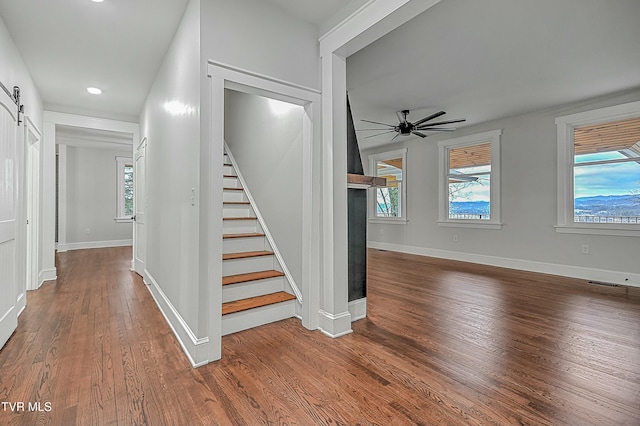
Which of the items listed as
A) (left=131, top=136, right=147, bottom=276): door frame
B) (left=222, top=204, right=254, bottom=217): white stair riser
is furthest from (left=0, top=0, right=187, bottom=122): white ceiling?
(left=222, top=204, right=254, bottom=217): white stair riser

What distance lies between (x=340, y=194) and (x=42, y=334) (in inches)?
105

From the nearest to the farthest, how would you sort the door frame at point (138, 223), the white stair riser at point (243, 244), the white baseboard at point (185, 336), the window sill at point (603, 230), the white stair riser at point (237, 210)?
the white baseboard at point (185, 336) < the white stair riser at point (243, 244) < the white stair riser at point (237, 210) < the window sill at point (603, 230) < the door frame at point (138, 223)

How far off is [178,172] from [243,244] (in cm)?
109

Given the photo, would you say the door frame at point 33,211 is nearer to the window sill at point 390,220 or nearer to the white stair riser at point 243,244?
the white stair riser at point 243,244

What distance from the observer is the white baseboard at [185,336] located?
211cm

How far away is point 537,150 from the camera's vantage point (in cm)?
512

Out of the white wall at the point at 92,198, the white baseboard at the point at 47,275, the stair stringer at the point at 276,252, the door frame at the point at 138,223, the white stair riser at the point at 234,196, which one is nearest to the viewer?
the stair stringer at the point at 276,252

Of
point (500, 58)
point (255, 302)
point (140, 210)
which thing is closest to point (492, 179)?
point (500, 58)

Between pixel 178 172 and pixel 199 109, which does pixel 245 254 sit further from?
pixel 199 109

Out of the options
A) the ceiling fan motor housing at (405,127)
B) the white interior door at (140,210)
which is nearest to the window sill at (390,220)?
the ceiling fan motor housing at (405,127)

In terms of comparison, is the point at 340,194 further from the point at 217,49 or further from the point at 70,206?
the point at 70,206

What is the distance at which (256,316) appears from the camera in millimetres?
2762

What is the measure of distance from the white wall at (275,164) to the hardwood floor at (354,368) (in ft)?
2.79

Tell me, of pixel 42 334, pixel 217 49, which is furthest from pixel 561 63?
pixel 42 334
